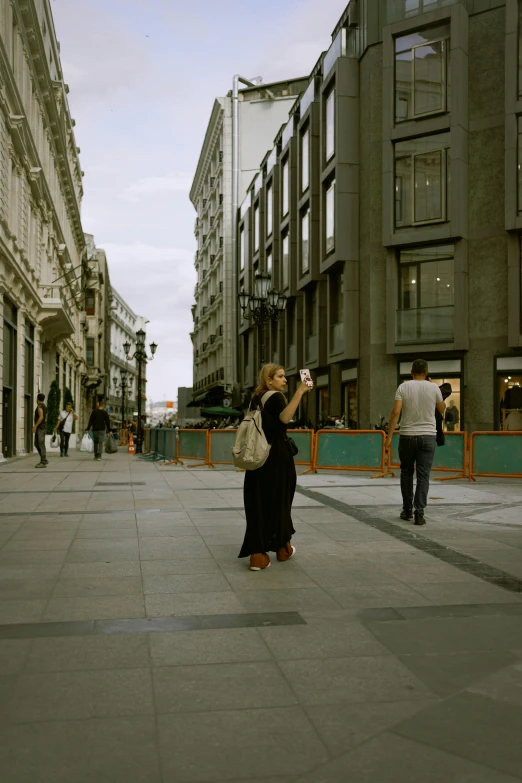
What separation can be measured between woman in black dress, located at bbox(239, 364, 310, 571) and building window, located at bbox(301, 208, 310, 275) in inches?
1097

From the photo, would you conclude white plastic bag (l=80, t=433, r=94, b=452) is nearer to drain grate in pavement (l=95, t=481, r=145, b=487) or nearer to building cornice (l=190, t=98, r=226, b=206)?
drain grate in pavement (l=95, t=481, r=145, b=487)

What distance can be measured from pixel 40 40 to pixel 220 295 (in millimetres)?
33649

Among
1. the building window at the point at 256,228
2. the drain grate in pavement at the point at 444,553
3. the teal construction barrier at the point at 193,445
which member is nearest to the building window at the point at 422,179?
the teal construction barrier at the point at 193,445

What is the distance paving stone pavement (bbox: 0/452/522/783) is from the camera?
2951 millimetres

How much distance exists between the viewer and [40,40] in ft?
86.7

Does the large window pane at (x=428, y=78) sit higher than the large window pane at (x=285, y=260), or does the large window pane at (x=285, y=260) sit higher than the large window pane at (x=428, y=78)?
the large window pane at (x=428, y=78)

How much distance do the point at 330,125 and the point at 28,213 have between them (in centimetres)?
1196

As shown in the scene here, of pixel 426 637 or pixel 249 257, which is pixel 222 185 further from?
pixel 426 637

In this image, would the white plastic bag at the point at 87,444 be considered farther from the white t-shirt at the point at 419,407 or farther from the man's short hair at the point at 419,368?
the white t-shirt at the point at 419,407

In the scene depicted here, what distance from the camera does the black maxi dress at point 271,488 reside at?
6.48 meters

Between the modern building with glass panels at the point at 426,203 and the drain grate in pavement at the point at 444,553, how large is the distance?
16.0 m

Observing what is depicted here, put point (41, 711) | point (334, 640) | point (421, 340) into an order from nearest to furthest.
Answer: point (41, 711), point (334, 640), point (421, 340)

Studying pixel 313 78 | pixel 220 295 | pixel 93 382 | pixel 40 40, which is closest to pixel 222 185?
pixel 220 295

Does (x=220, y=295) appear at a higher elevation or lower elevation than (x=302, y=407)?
higher
